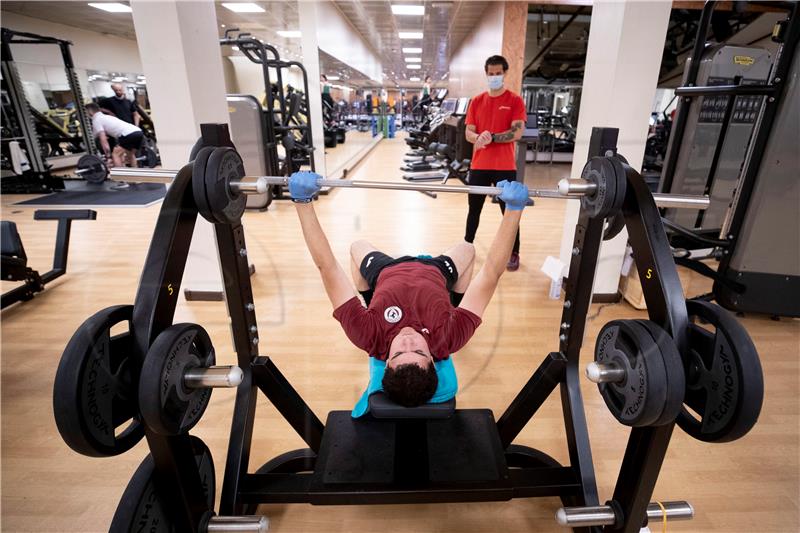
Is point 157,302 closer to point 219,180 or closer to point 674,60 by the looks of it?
point 219,180

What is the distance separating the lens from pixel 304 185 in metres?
1.18

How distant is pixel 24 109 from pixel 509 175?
588 centimetres

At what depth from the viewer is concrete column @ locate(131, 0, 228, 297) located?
81.3 inches

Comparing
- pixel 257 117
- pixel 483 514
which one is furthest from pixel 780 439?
pixel 257 117

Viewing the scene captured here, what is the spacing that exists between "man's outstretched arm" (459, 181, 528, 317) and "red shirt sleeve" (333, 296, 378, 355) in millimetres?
342

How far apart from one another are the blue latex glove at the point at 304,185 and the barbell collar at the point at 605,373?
0.83 m

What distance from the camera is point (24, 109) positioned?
5.07 meters

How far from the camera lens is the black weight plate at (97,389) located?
702mm

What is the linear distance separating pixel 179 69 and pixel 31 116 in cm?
481

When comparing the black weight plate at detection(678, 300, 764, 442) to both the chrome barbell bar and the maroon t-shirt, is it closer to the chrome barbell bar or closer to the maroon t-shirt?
the chrome barbell bar

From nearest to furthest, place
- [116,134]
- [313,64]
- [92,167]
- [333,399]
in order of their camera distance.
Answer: [333,399]
[313,64]
[92,167]
[116,134]

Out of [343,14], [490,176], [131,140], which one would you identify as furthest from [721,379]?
[343,14]

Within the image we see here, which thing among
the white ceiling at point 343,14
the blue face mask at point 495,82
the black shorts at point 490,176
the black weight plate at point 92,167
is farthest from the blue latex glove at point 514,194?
the black weight plate at point 92,167

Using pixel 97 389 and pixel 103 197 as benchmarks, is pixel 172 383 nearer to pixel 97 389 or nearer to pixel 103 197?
pixel 97 389
